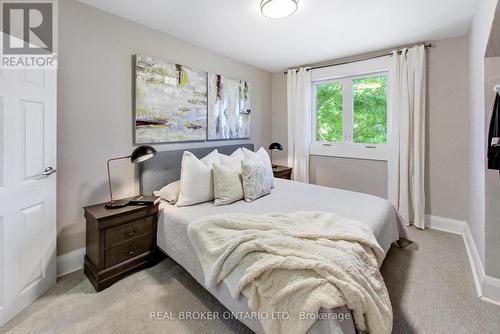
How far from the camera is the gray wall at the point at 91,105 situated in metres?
2.04

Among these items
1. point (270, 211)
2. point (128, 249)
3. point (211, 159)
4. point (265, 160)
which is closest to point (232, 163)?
point (211, 159)

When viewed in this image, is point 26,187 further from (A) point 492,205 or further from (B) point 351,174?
(B) point 351,174

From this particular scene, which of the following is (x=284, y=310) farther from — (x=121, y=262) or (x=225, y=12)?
Result: (x=225, y=12)

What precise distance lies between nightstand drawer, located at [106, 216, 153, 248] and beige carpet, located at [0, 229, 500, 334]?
0.34 metres

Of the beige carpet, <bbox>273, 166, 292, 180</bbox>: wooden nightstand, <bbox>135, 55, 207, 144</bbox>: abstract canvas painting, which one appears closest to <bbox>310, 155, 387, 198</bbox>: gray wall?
<bbox>273, 166, 292, 180</bbox>: wooden nightstand

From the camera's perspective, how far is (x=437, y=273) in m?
2.09

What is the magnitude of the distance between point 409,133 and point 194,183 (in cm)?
277

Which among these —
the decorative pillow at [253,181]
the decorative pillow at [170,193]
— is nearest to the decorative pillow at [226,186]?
the decorative pillow at [253,181]

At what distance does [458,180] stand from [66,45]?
14.3 feet

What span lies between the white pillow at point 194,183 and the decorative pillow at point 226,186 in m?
0.07

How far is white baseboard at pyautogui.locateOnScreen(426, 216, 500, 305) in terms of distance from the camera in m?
1.75

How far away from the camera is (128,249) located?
6.73ft

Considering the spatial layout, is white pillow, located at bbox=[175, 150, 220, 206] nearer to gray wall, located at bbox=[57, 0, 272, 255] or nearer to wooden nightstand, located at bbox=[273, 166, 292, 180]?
gray wall, located at bbox=[57, 0, 272, 255]

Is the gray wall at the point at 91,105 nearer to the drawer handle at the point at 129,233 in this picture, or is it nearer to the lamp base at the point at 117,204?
the lamp base at the point at 117,204
